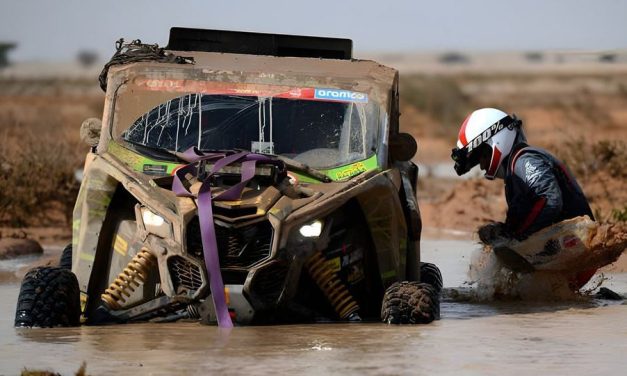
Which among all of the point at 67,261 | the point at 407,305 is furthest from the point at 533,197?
the point at 67,261

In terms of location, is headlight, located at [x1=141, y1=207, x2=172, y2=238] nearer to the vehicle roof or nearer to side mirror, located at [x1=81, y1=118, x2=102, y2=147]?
side mirror, located at [x1=81, y1=118, x2=102, y2=147]

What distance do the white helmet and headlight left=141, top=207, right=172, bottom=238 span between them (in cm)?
352

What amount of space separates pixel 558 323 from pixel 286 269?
2075mm

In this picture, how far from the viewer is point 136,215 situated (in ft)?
33.3

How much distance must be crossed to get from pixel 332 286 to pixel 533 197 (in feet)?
8.24

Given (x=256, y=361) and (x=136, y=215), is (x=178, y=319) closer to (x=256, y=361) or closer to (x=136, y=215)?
(x=136, y=215)

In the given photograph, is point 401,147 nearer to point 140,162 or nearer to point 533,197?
point 533,197

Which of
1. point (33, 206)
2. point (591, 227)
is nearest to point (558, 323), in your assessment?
point (591, 227)

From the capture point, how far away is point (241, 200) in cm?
990

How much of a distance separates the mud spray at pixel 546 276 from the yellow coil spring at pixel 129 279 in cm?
352

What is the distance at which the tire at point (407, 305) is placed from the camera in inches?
407

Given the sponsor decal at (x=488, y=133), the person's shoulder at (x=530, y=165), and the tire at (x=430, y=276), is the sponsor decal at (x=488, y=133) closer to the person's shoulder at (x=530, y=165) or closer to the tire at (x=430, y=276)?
the person's shoulder at (x=530, y=165)

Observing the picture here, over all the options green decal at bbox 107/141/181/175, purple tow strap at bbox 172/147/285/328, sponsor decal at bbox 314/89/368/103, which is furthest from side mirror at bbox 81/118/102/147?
sponsor decal at bbox 314/89/368/103

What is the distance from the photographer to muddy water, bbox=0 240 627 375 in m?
8.51
